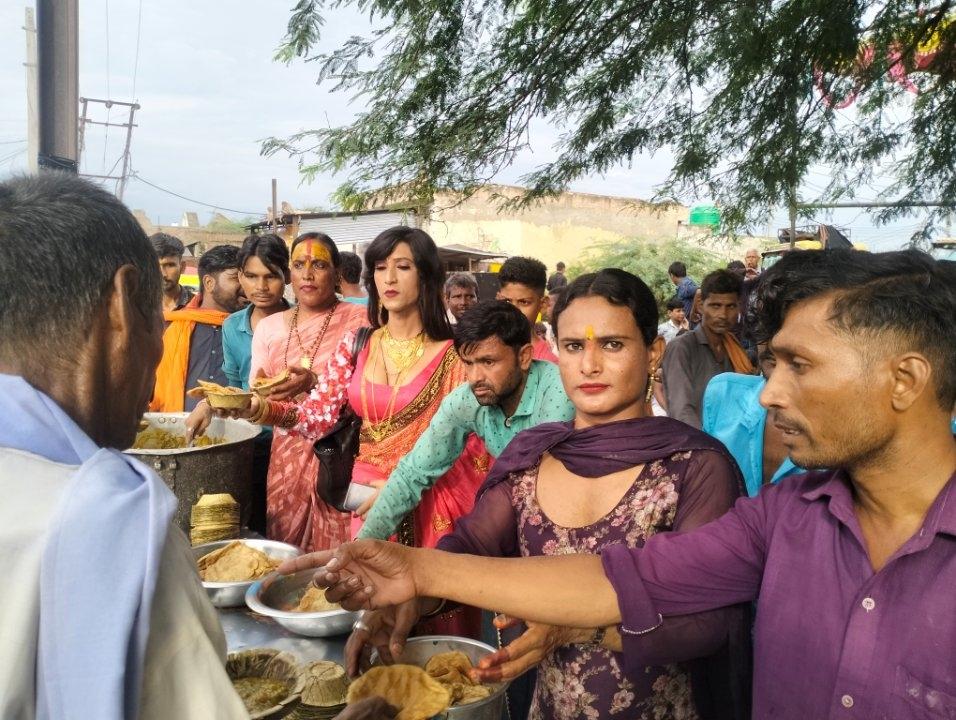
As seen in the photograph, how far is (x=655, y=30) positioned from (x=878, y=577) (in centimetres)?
339

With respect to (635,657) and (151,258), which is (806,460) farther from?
(151,258)

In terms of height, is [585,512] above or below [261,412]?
above

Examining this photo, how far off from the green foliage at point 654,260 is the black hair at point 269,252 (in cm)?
1807

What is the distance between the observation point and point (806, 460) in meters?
1.34

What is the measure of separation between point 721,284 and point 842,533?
373 centimetres

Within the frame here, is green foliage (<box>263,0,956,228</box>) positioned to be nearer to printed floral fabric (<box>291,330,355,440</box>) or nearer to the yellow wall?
printed floral fabric (<box>291,330,355,440</box>)

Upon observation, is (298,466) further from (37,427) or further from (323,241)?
(37,427)

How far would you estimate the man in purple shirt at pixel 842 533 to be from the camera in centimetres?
122

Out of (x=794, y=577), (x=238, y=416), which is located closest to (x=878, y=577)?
(x=794, y=577)

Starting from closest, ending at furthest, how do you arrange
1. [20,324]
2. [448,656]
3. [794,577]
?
[20,324]
[794,577]
[448,656]

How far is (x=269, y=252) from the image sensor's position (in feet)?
14.3

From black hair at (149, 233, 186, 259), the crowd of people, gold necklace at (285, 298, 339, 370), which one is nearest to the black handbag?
gold necklace at (285, 298, 339, 370)

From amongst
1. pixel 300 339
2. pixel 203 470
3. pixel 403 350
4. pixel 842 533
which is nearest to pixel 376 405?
pixel 403 350

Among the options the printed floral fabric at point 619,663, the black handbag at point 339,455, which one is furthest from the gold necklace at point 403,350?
the printed floral fabric at point 619,663
